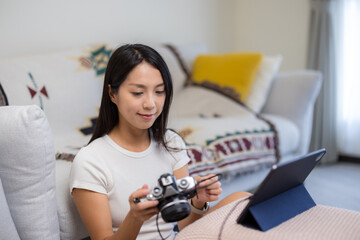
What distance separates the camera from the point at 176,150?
1141 mm

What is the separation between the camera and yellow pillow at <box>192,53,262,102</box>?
2.35 meters

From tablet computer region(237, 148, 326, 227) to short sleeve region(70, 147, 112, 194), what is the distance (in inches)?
14.7

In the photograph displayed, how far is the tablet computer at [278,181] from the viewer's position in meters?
0.71

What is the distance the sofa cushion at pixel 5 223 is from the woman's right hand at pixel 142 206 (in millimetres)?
289

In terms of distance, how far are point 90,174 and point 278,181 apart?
46cm

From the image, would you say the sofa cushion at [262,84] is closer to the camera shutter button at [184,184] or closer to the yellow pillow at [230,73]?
the yellow pillow at [230,73]

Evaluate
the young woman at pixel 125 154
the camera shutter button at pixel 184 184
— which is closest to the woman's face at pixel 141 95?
the young woman at pixel 125 154

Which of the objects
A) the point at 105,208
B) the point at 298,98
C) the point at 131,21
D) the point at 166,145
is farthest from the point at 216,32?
the point at 105,208

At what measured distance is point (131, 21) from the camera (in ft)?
8.60

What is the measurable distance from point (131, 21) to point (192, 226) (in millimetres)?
2067

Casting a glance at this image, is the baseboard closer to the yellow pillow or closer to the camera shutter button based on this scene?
the yellow pillow

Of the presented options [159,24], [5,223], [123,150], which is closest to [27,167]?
[5,223]

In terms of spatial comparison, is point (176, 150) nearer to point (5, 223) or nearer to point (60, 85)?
point (5, 223)

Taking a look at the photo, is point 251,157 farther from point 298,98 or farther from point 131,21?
point 131,21
